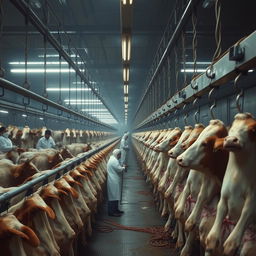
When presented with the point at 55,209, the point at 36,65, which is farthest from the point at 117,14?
the point at 55,209

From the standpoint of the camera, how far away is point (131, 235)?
5641mm

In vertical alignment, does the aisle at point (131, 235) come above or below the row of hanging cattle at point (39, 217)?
below

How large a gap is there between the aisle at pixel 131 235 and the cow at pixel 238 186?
123 inches

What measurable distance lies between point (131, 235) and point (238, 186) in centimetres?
426

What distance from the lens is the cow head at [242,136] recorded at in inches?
66.2

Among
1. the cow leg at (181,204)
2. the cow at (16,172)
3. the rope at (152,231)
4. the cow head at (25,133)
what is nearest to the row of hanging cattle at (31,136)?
the cow head at (25,133)

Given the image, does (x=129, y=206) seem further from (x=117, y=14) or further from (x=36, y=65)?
(x=36, y=65)

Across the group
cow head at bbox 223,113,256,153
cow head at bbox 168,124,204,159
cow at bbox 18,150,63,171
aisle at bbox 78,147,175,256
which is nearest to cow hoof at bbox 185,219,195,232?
cow head at bbox 168,124,204,159

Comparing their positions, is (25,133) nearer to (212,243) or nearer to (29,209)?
(29,209)

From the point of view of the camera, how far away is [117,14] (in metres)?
10.8

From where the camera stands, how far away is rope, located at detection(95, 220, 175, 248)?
5121mm

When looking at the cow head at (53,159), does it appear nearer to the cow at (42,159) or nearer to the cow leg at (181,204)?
the cow at (42,159)

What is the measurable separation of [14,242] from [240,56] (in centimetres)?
182

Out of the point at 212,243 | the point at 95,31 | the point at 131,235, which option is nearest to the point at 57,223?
the point at 212,243
